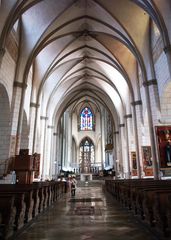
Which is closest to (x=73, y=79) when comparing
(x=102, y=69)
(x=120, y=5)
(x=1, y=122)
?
(x=102, y=69)

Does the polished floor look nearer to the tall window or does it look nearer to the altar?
the altar

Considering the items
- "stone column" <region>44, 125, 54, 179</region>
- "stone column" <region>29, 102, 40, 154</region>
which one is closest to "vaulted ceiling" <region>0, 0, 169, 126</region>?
"stone column" <region>29, 102, 40, 154</region>

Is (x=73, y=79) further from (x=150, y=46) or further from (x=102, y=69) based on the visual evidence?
(x=150, y=46)

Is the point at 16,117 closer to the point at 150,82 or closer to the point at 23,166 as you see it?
the point at 23,166

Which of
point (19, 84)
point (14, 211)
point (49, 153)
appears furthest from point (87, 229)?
point (49, 153)

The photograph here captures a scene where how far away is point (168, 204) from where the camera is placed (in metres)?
3.56

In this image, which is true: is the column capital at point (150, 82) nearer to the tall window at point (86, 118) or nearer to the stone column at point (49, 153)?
the stone column at point (49, 153)

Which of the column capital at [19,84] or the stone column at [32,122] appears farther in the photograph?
the stone column at [32,122]

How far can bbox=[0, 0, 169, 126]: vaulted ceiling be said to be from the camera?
10.8m

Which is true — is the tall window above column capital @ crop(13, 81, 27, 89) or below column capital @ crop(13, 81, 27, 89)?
above

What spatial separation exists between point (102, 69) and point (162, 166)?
46.7ft

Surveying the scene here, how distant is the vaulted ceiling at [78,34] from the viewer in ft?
35.4

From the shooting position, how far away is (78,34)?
16.5 m

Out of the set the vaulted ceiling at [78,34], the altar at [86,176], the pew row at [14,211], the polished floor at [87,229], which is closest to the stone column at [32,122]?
the vaulted ceiling at [78,34]
